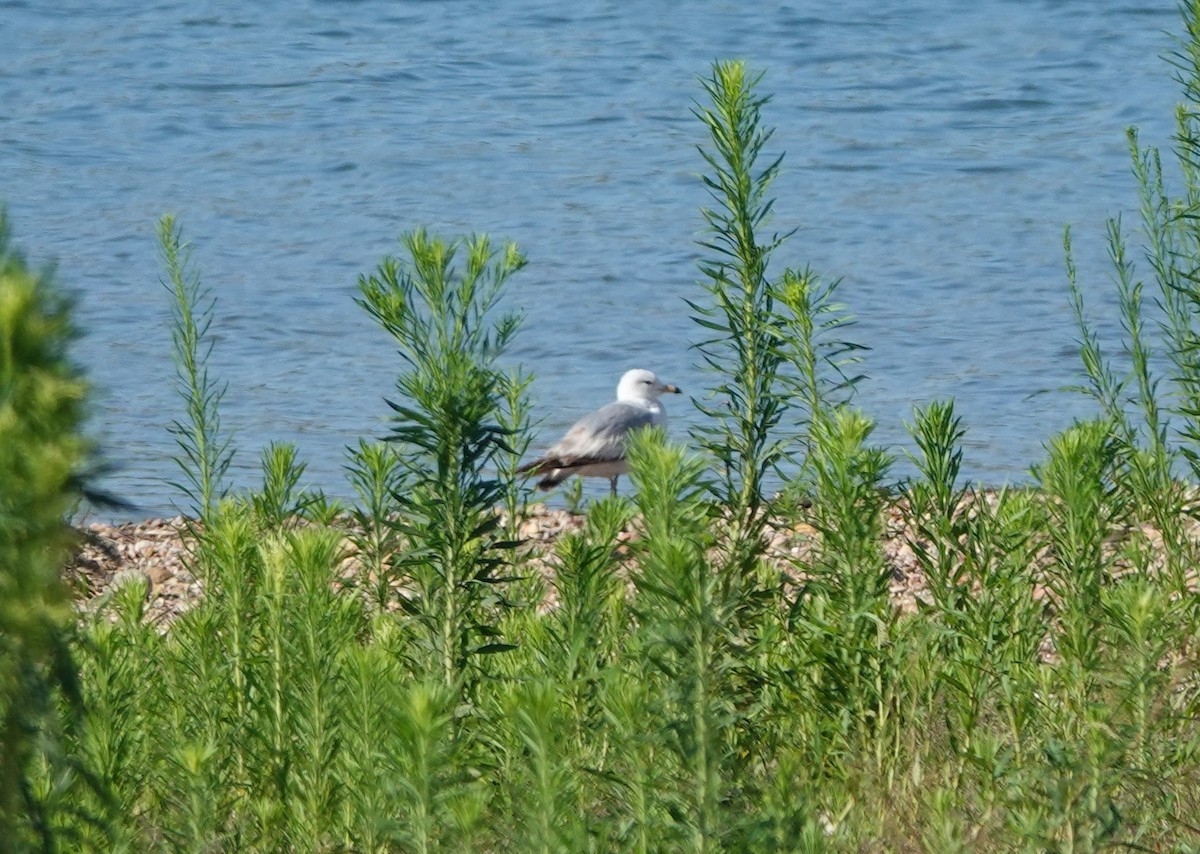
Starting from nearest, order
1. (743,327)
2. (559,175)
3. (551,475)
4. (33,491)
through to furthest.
A: (33,491) → (743,327) → (551,475) → (559,175)

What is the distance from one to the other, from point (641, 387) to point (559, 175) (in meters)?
5.02

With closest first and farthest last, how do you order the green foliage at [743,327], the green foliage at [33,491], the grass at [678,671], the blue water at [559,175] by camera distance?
the green foliage at [33,491] → the grass at [678,671] → the green foliage at [743,327] → the blue water at [559,175]

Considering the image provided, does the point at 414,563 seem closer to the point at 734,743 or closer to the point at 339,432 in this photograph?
the point at 734,743

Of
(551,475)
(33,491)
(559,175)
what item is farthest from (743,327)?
(559,175)

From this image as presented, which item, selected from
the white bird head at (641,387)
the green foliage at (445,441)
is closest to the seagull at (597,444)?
the white bird head at (641,387)

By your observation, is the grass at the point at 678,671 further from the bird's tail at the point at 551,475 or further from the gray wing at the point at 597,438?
the bird's tail at the point at 551,475

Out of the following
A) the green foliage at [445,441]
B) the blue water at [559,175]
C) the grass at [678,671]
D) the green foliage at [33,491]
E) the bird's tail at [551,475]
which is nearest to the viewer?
the green foliage at [33,491]

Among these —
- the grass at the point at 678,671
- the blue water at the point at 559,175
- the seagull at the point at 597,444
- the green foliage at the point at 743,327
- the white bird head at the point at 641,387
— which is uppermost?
the blue water at the point at 559,175

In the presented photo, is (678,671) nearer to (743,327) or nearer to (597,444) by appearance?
(743,327)

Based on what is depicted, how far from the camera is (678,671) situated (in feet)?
8.55

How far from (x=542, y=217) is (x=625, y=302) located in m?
2.02

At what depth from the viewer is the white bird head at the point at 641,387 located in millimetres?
11250

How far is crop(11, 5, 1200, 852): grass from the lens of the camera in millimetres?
2633

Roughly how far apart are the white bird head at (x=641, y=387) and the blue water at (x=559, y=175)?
0.48 m
